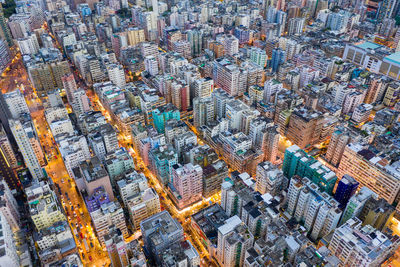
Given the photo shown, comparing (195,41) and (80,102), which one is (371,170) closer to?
(80,102)

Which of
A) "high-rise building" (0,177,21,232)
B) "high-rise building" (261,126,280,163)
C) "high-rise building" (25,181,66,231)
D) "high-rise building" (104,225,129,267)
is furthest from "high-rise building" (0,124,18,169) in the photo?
"high-rise building" (261,126,280,163)

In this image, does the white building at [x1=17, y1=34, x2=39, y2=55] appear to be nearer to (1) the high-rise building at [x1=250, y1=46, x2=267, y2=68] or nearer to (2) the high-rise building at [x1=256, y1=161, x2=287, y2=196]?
(1) the high-rise building at [x1=250, y1=46, x2=267, y2=68]

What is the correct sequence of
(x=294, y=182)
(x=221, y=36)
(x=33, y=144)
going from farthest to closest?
(x=221, y=36)
(x=33, y=144)
(x=294, y=182)

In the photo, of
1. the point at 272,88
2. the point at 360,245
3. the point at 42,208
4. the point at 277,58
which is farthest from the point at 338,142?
the point at 42,208

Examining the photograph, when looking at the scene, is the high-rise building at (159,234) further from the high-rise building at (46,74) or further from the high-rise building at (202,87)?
the high-rise building at (46,74)

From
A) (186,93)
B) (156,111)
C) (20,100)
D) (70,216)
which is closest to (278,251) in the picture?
(70,216)

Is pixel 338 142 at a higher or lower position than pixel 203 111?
lower

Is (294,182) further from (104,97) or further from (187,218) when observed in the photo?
(104,97)

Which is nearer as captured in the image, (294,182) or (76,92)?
(294,182)
